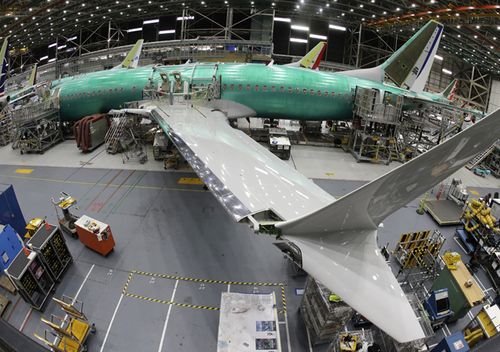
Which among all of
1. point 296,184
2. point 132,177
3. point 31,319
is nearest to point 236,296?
point 296,184

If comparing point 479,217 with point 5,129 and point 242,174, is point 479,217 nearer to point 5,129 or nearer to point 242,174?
point 242,174

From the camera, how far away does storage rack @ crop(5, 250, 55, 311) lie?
7.10 metres

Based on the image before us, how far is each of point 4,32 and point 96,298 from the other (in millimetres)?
54302

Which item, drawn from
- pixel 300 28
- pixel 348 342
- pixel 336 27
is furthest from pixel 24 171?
pixel 336 27

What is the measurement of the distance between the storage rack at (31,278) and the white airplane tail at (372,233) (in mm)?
7245

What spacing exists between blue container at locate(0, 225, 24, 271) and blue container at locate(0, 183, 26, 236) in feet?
5.92

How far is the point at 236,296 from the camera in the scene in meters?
7.16

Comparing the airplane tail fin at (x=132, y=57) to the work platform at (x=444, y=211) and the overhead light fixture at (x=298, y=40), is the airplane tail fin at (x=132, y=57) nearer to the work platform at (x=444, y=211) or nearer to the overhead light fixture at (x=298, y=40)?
the work platform at (x=444, y=211)

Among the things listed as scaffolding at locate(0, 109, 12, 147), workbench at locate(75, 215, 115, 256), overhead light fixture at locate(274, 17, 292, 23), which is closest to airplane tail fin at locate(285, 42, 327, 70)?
workbench at locate(75, 215, 115, 256)

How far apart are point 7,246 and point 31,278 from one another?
127 cm

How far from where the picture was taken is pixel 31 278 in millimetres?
7473

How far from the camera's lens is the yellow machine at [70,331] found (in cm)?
640

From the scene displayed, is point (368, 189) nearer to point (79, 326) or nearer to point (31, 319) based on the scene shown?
point (79, 326)

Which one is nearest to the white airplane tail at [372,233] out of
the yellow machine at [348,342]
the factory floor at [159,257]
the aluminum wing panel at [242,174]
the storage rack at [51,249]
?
the aluminum wing panel at [242,174]
